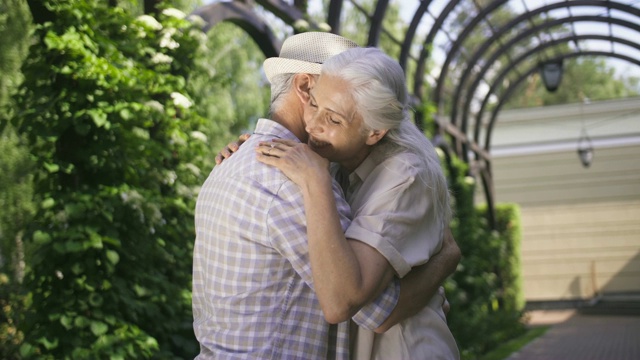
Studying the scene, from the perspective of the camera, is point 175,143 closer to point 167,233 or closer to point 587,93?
point 167,233

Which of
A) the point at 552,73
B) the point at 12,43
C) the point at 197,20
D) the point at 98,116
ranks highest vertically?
the point at 197,20

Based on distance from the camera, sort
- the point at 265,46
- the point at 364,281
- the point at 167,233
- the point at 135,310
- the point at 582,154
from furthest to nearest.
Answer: the point at 582,154 → the point at 265,46 → the point at 167,233 → the point at 135,310 → the point at 364,281

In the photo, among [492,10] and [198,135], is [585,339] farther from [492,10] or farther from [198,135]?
[198,135]

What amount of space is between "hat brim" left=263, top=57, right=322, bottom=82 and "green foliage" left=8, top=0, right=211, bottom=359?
1.99 metres

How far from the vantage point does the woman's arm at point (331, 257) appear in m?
1.85

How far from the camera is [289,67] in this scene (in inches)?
87.5

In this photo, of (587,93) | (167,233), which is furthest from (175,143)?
(587,93)

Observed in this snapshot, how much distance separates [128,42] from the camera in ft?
14.9

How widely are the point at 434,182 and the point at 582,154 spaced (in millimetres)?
17858

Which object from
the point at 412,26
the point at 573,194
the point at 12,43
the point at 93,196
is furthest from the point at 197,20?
the point at 573,194

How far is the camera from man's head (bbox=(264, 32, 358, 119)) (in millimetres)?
2197

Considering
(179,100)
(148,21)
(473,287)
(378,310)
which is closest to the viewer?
(378,310)

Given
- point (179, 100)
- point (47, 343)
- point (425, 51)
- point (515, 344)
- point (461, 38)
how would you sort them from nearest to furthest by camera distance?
point (47, 343) → point (179, 100) → point (425, 51) → point (461, 38) → point (515, 344)

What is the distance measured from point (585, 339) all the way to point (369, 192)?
14066 mm
